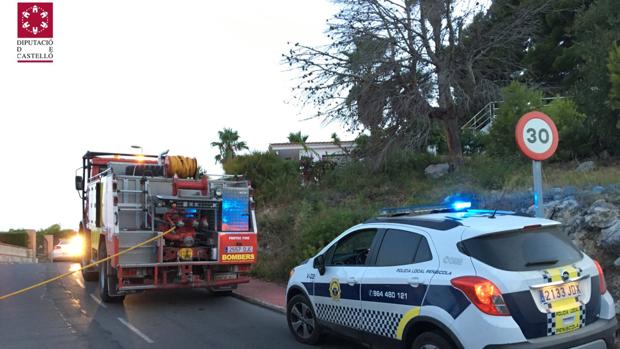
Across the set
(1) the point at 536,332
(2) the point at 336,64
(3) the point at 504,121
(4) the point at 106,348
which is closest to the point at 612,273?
(1) the point at 536,332

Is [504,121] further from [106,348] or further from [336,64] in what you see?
[106,348]

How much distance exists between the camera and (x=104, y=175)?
36.2ft

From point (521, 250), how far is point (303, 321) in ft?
11.0

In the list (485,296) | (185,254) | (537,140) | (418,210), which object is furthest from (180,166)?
(485,296)

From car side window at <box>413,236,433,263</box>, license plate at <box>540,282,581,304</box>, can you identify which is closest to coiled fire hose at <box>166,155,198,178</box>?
car side window at <box>413,236,433,263</box>

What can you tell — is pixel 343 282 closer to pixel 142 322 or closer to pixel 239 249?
pixel 142 322

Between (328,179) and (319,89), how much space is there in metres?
3.41

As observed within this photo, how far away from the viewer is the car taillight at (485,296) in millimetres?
4266

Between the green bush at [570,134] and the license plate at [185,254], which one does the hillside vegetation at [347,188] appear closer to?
the green bush at [570,134]

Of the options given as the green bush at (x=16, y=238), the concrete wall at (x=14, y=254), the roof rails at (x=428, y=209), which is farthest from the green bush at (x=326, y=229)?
the green bush at (x=16, y=238)

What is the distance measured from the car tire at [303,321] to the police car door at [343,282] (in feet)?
0.85

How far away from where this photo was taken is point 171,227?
10203 mm

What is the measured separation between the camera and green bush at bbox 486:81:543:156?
48.7 feet

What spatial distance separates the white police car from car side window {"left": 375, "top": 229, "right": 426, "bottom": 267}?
Answer: 11mm
